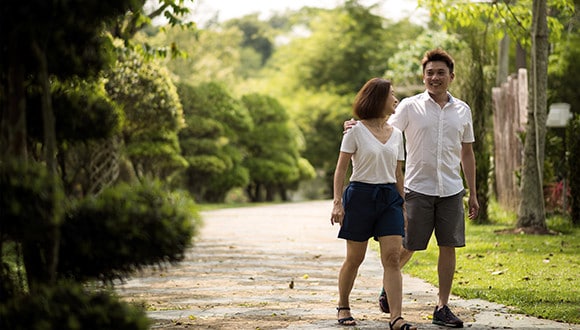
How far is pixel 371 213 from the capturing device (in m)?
5.87

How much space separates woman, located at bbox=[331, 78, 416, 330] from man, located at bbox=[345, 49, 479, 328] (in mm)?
322

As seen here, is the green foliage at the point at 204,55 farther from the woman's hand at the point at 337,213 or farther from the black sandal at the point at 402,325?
A: the black sandal at the point at 402,325

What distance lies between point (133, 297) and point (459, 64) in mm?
10537

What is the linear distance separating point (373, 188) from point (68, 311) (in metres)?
2.94

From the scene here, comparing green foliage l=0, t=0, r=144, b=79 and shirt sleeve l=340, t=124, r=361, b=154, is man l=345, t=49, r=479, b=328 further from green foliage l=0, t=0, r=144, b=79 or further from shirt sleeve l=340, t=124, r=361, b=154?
green foliage l=0, t=0, r=144, b=79

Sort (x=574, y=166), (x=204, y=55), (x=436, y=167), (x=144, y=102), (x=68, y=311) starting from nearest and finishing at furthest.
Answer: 1. (x=68, y=311)
2. (x=436, y=167)
3. (x=574, y=166)
4. (x=144, y=102)
5. (x=204, y=55)

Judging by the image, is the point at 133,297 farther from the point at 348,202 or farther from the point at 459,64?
the point at 459,64

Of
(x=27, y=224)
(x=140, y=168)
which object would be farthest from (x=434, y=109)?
(x=140, y=168)

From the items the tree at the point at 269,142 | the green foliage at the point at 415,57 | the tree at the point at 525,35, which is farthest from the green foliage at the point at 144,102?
the tree at the point at 269,142

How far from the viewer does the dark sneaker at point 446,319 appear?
5.96m

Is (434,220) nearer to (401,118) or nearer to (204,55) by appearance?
(401,118)

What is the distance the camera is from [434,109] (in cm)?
627

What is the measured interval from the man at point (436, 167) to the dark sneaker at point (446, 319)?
57 mm

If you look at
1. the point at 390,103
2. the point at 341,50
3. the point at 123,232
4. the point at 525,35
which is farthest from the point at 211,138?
the point at 123,232
